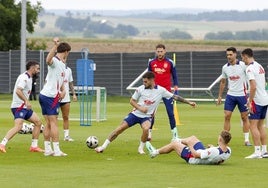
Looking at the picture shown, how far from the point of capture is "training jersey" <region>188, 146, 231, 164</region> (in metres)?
18.2

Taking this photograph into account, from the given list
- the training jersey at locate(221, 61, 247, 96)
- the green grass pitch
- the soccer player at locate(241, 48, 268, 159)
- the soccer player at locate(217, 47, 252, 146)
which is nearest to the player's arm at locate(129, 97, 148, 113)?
the green grass pitch

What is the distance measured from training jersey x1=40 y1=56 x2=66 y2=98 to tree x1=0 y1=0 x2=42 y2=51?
4799cm

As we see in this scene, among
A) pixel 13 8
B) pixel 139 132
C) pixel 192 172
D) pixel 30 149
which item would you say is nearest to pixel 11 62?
pixel 13 8

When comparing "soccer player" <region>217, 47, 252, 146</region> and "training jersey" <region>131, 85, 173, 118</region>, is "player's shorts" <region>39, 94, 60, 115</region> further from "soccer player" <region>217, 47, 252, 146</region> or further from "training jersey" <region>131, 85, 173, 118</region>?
"soccer player" <region>217, 47, 252, 146</region>

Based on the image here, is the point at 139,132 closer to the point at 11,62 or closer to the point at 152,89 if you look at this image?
the point at 152,89

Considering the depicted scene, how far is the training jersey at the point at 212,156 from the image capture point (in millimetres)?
18250

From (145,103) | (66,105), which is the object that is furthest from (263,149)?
(66,105)

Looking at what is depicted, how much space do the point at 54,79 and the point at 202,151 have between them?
3880mm

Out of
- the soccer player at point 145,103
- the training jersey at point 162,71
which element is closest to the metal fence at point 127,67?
the training jersey at point 162,71

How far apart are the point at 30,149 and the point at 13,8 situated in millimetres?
48786

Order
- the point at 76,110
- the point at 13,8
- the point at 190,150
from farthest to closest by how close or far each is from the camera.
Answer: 1. the point at 13,8
2. the point at 76,110
3. the point at 190,150

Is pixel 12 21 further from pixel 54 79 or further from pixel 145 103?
pixel 145 103

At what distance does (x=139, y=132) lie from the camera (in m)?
28.0

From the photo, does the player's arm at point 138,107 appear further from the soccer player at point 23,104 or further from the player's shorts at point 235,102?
the player's shorts at point 235,102
